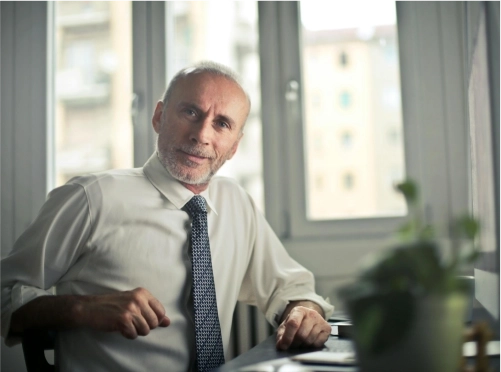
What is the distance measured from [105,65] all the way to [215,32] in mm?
524

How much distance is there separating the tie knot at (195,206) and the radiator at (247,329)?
0.59 meters

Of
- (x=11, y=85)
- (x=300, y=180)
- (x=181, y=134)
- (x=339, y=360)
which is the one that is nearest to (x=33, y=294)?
(x=181, y=134)

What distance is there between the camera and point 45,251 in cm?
122

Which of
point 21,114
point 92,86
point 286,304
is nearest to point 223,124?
point 286,304

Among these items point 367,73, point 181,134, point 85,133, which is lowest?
point 181,134

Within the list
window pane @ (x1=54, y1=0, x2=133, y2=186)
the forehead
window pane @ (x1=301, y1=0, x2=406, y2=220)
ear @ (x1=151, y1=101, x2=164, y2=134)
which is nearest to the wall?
window pane @ (x1=54, y1=0, x2=133, y2=186)

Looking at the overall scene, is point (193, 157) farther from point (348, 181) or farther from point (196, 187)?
point (348, 181)

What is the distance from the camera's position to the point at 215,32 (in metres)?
2.16

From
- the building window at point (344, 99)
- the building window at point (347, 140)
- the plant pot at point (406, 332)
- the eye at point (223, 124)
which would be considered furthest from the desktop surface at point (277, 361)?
the building window at point (344, 99)

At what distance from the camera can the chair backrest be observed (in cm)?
103

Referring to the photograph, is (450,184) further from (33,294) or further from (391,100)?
(33,294)

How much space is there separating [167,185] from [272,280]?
44 cm

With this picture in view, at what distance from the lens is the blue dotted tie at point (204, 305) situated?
1.19 meters

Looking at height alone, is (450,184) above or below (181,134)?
below
